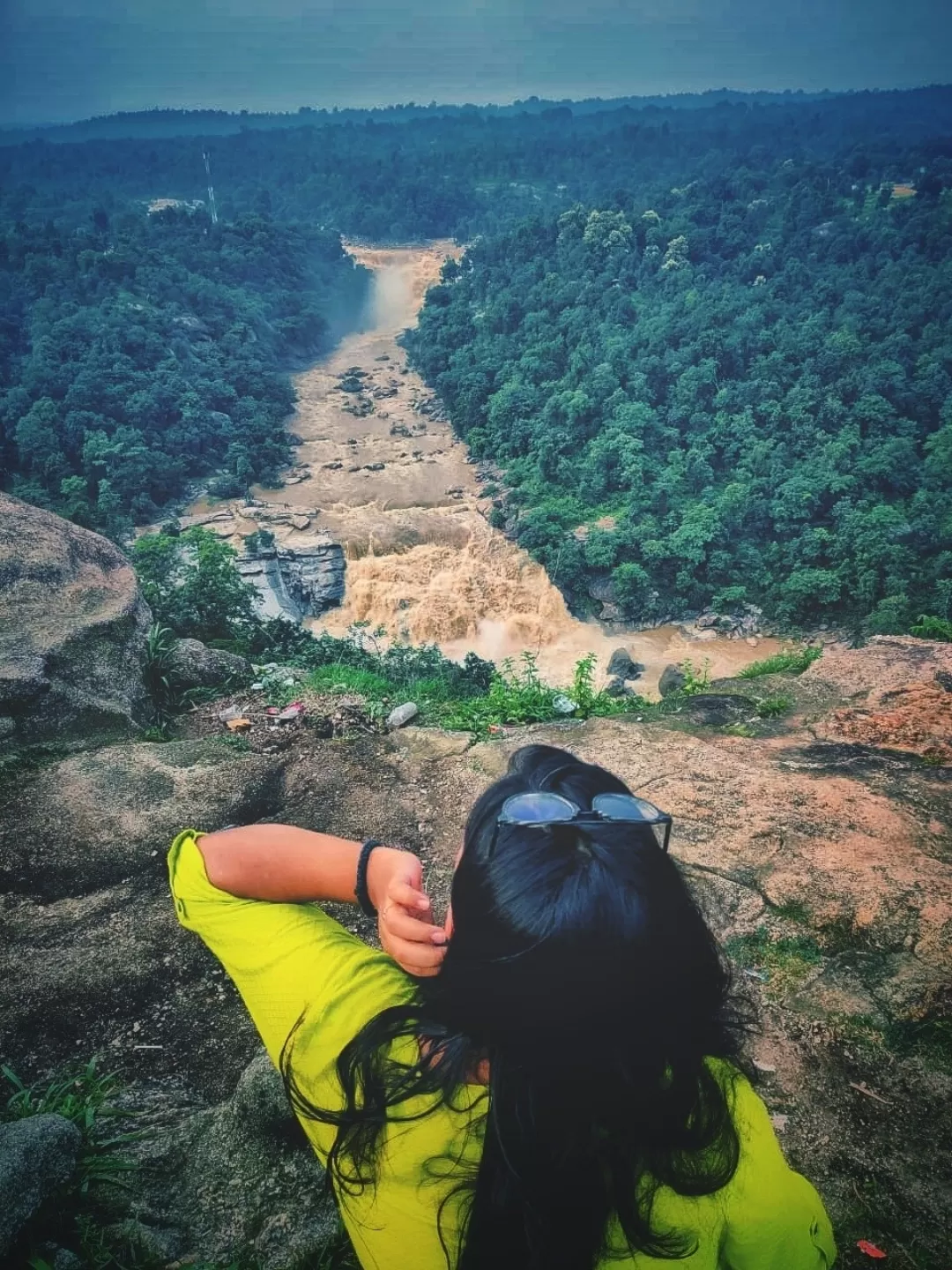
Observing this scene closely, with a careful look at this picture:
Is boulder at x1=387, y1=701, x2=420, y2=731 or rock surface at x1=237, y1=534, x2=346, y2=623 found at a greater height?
boulder at x1=387, y1=701, x2=420, y2=731

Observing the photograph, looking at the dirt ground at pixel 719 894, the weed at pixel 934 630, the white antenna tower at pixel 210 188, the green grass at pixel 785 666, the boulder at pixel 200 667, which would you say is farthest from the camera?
the white antenna tower at pixel 210 188

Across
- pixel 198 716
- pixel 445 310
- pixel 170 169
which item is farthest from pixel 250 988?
pixel 170 169

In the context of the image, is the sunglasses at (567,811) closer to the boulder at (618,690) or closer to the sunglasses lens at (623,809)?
the sunglasses lens at (623,809)

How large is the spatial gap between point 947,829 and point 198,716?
505cm

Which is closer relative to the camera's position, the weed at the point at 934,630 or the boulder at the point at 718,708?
the boulder at the point at 718,708

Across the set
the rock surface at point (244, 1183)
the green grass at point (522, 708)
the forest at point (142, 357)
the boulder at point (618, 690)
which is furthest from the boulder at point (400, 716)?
the forest at point (142, 357)

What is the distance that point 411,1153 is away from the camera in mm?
998

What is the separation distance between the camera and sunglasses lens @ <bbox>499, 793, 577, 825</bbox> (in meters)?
0.98

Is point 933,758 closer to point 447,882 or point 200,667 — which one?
point 447,882

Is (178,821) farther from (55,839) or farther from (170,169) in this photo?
(170,169)

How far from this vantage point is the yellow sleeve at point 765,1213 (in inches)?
38.6

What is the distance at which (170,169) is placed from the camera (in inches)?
2053

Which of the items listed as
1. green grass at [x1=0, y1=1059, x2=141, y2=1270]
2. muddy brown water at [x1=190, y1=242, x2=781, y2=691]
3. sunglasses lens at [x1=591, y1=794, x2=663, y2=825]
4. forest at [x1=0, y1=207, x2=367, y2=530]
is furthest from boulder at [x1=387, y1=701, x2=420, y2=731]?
forest at [x1=0, y1=207, x2=367, y2=530]

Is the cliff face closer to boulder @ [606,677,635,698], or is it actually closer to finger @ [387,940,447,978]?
finger @ [387,940,447,978]
